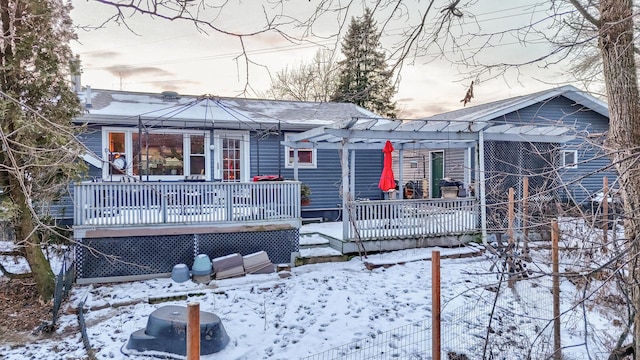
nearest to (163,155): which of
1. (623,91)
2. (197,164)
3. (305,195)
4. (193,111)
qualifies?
(197,164)

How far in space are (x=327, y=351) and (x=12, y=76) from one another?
549 cm

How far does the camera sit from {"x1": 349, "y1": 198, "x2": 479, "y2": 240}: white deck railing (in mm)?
8289

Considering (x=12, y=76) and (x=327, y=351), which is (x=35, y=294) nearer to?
(x=12, y=76)

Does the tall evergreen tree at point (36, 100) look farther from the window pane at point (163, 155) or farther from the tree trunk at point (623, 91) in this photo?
the tree trunk at point (623, 91)

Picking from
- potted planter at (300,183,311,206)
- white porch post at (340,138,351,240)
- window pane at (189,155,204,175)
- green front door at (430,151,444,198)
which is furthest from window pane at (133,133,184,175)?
green front door at (430,151,444,198)

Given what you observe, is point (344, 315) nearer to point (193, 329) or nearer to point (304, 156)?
point (193, 329)

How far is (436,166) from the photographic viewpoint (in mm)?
15703

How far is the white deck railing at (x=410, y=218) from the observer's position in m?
8.29

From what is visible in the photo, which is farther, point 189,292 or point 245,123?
point 245,123

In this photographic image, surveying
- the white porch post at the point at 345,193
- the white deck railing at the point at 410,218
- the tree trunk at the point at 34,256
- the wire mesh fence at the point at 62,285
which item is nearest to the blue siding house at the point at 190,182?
the wire mesh fence at the point at 62,285

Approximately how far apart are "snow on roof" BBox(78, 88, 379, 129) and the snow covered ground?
12.9 feet

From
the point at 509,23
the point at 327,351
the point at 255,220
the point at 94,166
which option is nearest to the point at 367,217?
the point at 255,220

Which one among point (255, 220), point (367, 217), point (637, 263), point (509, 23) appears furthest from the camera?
point (367, 217)

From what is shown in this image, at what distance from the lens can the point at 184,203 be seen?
7387 mm
